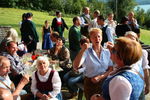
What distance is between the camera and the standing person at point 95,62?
12.8 ft

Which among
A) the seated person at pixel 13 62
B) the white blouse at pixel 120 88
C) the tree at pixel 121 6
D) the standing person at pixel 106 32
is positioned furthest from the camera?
the tree at pixel 121 6

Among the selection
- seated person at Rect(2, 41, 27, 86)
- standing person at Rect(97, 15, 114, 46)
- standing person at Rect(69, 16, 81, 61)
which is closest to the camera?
seated person at Rect(2, 41, 27, 86)

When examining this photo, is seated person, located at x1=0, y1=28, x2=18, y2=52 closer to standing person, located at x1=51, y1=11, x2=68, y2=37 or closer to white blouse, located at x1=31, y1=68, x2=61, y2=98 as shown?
white blouse, located at x1=31, y1=68, x2=61, y2=98

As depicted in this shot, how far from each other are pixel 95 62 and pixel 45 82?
35.7 inches

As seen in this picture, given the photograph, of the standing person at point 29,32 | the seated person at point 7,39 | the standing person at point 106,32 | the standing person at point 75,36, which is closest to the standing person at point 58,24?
the standing person at point 29,32

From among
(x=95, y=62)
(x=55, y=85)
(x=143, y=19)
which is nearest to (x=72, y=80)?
(x=55, y=85)

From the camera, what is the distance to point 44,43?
355 inches

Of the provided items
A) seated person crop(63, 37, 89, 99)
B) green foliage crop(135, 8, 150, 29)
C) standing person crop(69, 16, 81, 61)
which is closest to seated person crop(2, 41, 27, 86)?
seated person crop(63, 37, 89, 99)

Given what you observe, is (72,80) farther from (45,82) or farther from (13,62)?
(13,62)

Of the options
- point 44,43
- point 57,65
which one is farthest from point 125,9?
point 57,65

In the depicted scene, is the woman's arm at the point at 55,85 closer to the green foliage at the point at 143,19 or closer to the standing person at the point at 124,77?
the standing person at the point at 124,77

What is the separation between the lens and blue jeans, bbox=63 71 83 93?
17.2ft

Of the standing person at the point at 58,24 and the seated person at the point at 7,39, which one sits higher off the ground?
the seated person at the point at 7,39

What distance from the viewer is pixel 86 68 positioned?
3986 millimetres
